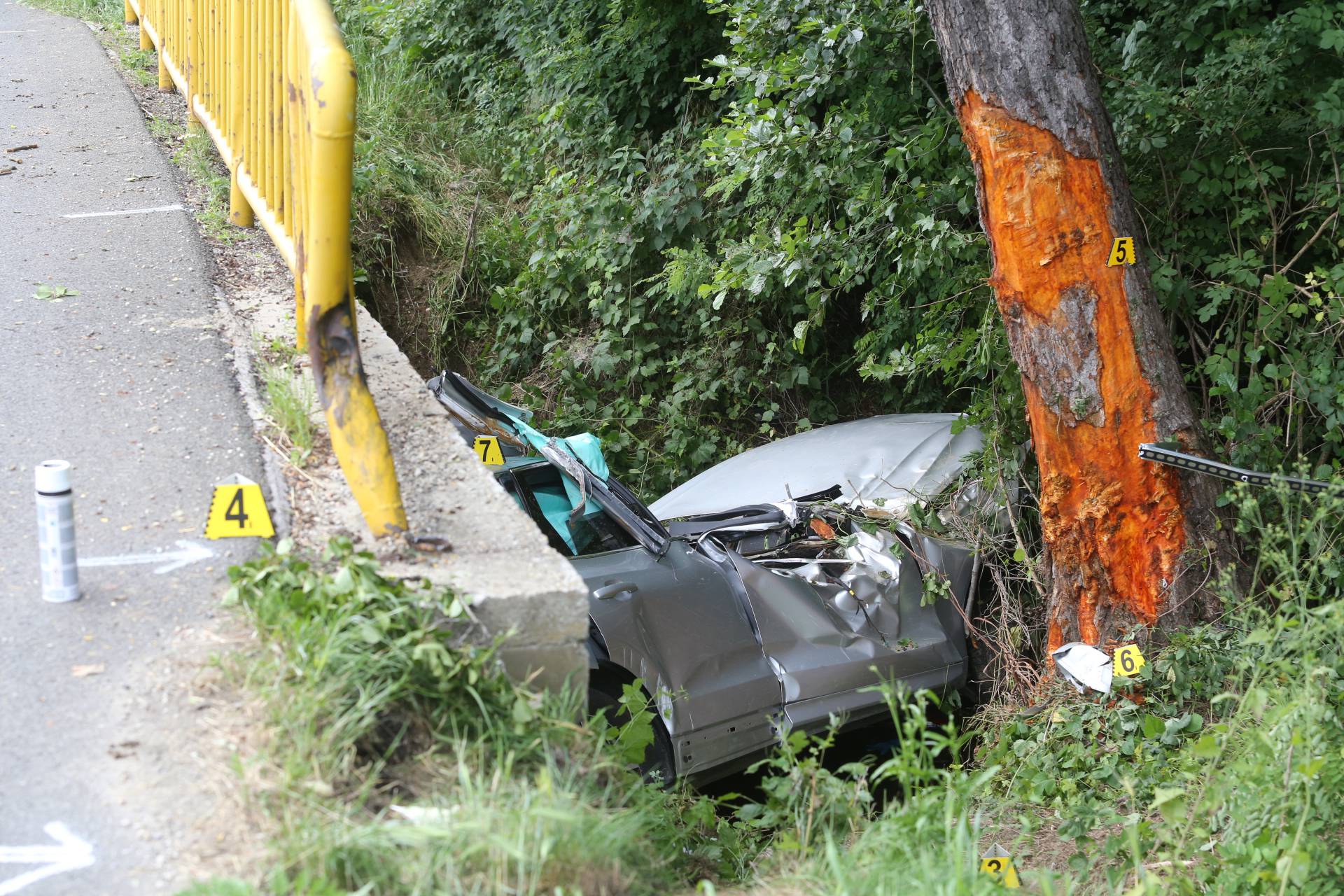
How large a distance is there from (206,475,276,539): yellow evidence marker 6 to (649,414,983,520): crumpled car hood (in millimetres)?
2993

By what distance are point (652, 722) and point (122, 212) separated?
3445mm

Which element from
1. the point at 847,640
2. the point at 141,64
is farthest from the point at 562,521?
the point at 141,64

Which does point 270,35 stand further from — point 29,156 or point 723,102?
point 723,102

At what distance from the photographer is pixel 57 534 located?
242 cm

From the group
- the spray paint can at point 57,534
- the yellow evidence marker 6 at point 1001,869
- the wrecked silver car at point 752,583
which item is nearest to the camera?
the spray paint can at point 57,534

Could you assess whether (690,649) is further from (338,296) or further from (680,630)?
(338,296)

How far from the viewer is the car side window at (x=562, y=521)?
463cm

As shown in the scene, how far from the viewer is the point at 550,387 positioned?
7.85 m

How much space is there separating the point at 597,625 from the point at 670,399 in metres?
3.49

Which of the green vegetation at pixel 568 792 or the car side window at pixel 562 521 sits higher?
the green vegetation at pixel 568 792

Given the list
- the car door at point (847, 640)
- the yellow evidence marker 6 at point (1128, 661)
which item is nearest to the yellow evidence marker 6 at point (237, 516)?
the car door at point (847, 640)

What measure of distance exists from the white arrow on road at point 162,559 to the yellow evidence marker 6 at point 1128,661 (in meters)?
3.27

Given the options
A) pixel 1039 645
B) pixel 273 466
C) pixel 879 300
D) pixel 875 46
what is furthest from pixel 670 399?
pixel 273 466

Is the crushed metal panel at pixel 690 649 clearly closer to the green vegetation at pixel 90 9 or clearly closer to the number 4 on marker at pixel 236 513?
the number 4 on marker at pixel 236 513
